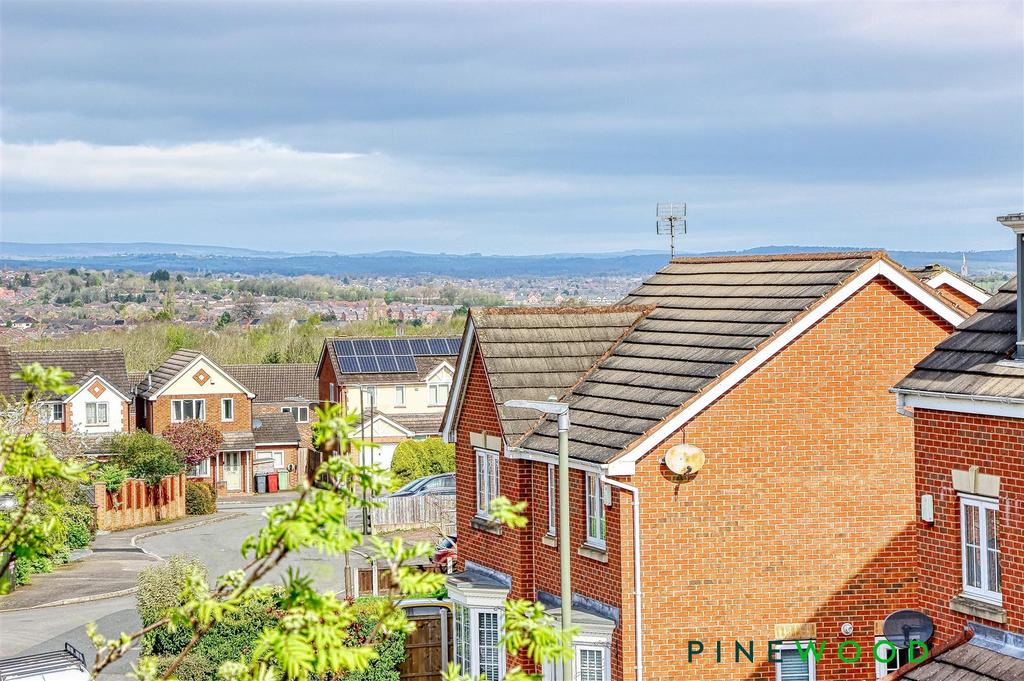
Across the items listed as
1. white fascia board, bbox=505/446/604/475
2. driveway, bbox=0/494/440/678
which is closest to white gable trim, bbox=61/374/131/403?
driveway, bbox=0/494/440/678

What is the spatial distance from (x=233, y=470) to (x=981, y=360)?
6295 centimetres

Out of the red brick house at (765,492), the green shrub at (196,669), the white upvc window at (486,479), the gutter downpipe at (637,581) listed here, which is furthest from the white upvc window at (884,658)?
the green shrub at (196,669)

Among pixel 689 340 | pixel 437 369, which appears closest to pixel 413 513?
pixel 437 369

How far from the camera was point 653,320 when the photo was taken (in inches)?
1075

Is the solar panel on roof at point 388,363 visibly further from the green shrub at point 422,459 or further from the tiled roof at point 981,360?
the tiled roof at point 981,360

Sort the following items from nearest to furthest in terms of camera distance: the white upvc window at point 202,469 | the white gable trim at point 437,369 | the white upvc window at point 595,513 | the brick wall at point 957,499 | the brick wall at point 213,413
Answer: the brick wall at point 957,499, the white upvc window at point 595,513, the white upvc window at point 202,469, the brick wall at point 213,413, the white gable trim at point 437,369

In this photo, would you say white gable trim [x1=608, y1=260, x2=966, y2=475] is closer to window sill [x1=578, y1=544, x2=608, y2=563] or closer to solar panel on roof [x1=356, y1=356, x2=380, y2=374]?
window sill [x1=578, y1=544, x2=608, y2=563]

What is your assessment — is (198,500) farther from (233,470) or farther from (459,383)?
(459,383)

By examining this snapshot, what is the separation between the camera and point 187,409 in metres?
75.6

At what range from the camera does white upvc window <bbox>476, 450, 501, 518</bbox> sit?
26.6 meters

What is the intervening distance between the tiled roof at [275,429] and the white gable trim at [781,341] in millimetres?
57535

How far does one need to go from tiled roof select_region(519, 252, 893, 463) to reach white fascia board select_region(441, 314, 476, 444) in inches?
95.7

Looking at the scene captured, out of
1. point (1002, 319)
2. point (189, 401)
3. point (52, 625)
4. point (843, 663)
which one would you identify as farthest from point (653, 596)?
point (189, 401)

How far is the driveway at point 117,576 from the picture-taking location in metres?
38.9
